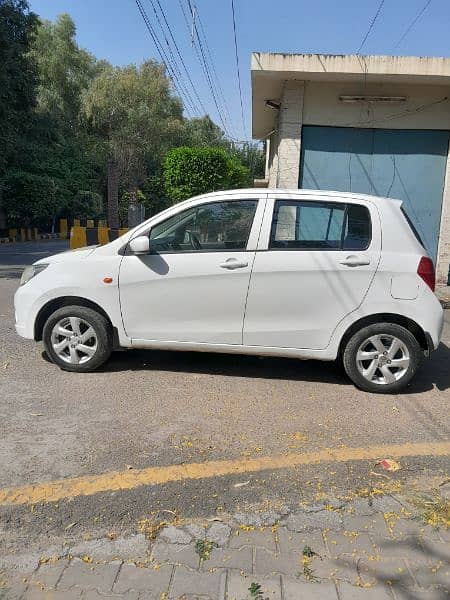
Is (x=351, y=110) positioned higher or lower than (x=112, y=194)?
higher

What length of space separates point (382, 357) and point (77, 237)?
523 inches

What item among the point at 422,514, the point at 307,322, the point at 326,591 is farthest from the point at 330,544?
the point at 307,322

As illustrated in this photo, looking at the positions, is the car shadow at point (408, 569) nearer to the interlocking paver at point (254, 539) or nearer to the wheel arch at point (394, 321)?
the interlocking paver at point (254, 539)

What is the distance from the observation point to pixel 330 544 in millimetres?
2547

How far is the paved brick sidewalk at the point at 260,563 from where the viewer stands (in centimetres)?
223

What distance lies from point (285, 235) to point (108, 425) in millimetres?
2267

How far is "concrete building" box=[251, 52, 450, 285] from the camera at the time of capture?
30.8ft

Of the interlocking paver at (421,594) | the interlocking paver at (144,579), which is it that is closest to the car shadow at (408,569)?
the interlocking paver at (421,594)

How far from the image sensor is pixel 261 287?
179 inches

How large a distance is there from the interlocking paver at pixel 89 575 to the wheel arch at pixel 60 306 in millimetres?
2635

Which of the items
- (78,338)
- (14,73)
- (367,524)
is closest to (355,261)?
(367,524)

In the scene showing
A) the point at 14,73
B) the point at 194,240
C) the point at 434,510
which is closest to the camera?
the point at 434,510

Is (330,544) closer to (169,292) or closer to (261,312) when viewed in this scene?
(261,312)

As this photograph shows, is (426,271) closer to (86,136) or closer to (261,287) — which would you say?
(261,287)
